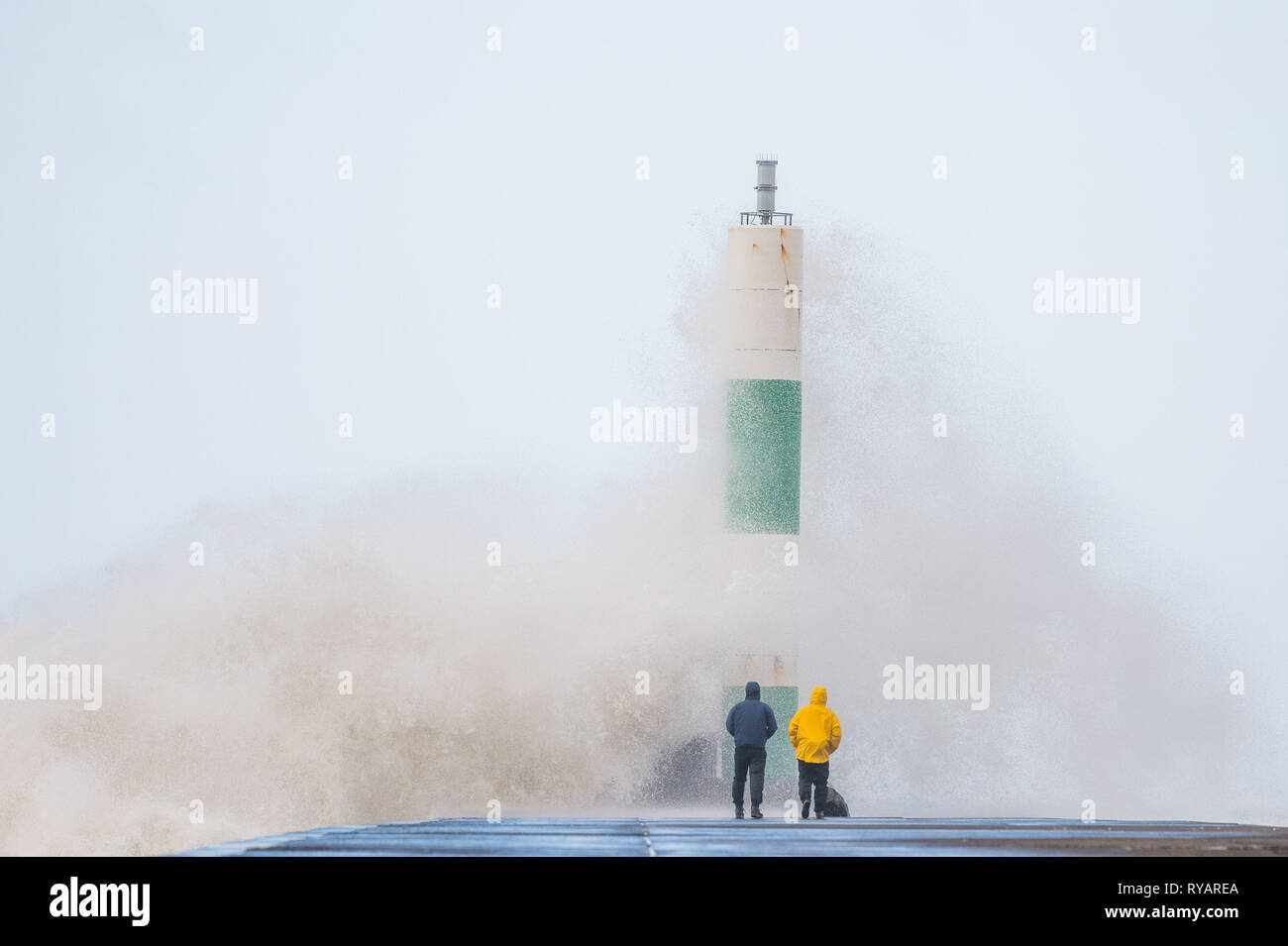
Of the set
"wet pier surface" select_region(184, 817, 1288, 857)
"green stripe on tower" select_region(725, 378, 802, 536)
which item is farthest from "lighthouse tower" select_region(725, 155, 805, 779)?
"wet pier surface" select_region(184, 817, 1288, 857)

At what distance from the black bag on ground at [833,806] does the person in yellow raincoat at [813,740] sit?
1.01ft

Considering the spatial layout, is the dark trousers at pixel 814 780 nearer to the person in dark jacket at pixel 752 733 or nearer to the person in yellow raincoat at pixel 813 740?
the person in yellow raincoat at pixel 813 740

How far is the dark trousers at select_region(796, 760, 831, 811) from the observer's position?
76.7ft

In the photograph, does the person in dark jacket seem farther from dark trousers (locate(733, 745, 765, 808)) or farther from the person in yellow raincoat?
the person in yellow raincoat

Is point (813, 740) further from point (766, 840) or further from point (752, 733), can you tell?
point (766, 840)

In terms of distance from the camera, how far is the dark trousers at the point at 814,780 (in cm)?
2338

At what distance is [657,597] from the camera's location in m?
43.1

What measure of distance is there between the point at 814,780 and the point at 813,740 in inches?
24.4

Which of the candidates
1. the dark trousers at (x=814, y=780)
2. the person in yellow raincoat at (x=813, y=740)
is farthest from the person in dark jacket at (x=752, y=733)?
the dark trousers at (x=814, y=780)

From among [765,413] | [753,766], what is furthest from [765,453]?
[753,766]

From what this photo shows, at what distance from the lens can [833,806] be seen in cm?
2417
